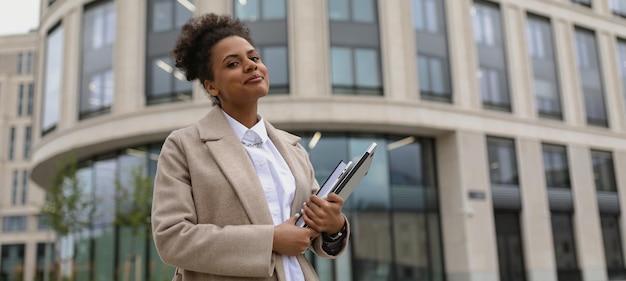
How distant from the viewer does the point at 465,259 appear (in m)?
20.9

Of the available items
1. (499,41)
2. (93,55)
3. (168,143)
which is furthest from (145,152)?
(168,143)

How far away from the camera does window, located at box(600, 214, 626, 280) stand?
2450cm

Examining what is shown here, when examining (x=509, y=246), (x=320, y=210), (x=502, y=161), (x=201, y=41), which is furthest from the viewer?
(x=502, y=161)

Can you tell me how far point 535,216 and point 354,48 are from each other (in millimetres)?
9500

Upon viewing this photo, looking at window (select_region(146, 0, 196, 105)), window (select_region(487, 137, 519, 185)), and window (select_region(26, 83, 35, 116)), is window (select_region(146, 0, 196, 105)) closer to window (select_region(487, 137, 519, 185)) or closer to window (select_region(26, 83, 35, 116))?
window (select_region(487, 137, 519, 185))

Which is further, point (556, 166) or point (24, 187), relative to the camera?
point (24, 187)

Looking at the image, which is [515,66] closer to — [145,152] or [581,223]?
[581,223]

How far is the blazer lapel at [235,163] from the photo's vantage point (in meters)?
1.96

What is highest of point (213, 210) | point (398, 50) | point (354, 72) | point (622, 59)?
point (622, 59)

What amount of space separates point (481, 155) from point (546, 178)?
361 cm

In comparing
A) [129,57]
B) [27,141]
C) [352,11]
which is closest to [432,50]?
[352,11]

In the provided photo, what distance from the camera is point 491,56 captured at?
23.5 metres

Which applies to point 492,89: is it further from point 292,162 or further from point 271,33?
point 292,162

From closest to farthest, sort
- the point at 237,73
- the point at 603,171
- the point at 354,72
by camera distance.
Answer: the point at 237,73 < the point at 354,72 < the point at 603,171
